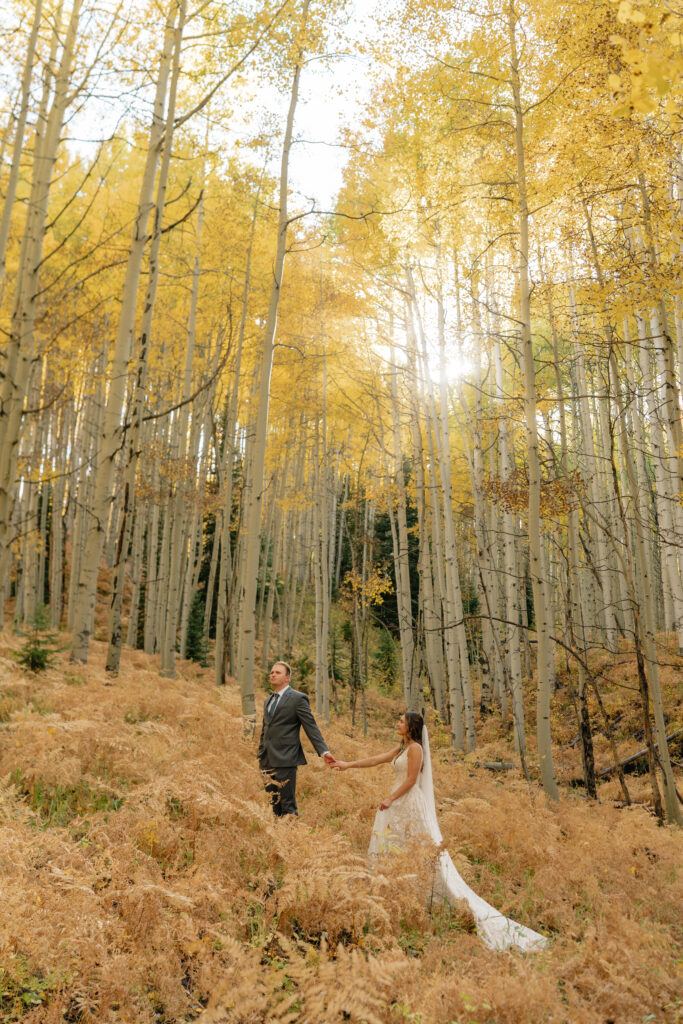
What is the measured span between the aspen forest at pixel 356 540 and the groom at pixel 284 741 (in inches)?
13.4

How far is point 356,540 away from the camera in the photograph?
42.2ft

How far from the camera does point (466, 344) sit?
11.6 metres

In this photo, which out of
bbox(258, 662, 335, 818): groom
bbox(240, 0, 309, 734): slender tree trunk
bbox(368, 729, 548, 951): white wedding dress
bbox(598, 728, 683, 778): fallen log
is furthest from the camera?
bbox(598, 728, 683, 778): fallen log

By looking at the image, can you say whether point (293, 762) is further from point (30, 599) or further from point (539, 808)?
point (30, 599)

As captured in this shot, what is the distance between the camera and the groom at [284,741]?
471 cm

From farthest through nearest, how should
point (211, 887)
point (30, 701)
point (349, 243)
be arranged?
point (349, 243) → point (30, 701) → point (211, 887)

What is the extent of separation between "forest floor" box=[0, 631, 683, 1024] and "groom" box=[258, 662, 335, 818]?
0.21 m

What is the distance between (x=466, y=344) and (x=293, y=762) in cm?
908

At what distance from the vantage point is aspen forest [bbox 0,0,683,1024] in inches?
107

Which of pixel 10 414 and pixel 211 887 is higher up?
pixel 10 414

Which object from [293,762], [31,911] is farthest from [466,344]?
[31,911]

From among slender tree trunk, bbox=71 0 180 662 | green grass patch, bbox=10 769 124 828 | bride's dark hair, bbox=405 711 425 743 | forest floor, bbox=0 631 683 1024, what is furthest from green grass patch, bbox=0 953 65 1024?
slender tree trunk, bbox=71 0 180 662

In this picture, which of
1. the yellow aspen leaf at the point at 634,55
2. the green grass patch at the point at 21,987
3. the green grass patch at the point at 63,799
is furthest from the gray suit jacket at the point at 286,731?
the yellow aspen leaf at the point at 634,55

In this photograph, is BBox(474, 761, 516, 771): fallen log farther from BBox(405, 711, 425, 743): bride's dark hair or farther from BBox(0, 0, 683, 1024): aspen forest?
BBox(405, 711, 425, 743): bride's dark hair
